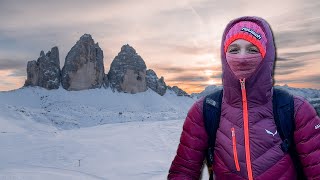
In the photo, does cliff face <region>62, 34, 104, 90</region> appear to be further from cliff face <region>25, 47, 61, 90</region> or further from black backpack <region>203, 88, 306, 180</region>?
black backpack <region>203, 88, 306, 180</region>

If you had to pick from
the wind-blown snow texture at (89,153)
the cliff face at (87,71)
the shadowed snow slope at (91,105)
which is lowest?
the shadowed snow slope at (91,105)

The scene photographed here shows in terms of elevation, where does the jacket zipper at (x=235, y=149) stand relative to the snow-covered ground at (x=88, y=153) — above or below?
above

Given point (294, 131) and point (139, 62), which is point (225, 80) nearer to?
point (294, 131)

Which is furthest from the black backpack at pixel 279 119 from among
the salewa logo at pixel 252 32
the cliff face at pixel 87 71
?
the cliff face at pixel 87 71

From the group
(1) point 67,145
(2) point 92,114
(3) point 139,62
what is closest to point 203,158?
(1) point 67,145

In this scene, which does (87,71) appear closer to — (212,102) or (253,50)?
(212,102)

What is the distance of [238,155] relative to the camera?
2.56 meters

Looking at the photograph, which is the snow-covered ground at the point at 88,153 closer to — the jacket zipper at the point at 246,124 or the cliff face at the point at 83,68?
the jacket zipper at the point at 246,124

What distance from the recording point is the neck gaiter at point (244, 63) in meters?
2.54

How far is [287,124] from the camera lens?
249 cm

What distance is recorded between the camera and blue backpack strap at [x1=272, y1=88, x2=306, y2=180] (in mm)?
2486

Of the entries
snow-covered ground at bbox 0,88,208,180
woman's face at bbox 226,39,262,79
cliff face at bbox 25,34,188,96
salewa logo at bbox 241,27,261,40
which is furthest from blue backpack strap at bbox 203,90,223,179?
cliff face at bbox 25,34,188,96

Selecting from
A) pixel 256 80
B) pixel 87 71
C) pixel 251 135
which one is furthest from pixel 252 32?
pixel 87 71

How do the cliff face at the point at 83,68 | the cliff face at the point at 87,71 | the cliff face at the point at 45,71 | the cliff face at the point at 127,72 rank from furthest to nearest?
the cliff face at the point at 127,72 < the cliff face at the point at 87,71 < the cliff face at the point at 83,68 < the cliff face at the point at 45,71
